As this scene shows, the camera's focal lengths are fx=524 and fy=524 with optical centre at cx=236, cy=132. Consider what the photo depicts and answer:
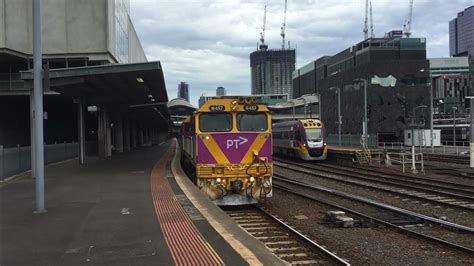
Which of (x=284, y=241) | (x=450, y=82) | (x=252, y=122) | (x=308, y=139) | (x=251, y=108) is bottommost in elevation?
(x=284, y=241)

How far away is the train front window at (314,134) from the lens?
1491 inches

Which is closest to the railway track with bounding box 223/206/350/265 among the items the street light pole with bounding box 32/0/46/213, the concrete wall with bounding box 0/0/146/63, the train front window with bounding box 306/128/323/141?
the street light pole with bounding box 32/0/46/213

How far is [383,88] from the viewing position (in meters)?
85.2

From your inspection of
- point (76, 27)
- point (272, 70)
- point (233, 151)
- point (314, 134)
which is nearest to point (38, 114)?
point (233, 151)

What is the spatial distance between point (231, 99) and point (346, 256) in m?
7.12

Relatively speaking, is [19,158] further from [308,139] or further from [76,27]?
[308,139]

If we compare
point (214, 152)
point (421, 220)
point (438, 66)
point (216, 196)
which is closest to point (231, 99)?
point (214, 152)

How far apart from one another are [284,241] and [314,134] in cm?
2864

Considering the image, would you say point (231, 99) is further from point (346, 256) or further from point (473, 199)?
point (473, 199)

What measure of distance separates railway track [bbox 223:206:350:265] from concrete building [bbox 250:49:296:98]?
445 feet

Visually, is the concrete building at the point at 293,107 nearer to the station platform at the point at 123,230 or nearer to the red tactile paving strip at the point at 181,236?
the station platform at the point at 123,230

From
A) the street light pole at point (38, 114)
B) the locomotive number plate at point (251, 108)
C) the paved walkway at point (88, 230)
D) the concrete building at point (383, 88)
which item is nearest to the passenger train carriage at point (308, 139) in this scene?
the locomotive number plate at point (251, 108)

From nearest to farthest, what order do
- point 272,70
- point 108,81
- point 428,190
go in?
point 428,190, point 108,81, point 272,70

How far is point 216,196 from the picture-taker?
14.4 metres
